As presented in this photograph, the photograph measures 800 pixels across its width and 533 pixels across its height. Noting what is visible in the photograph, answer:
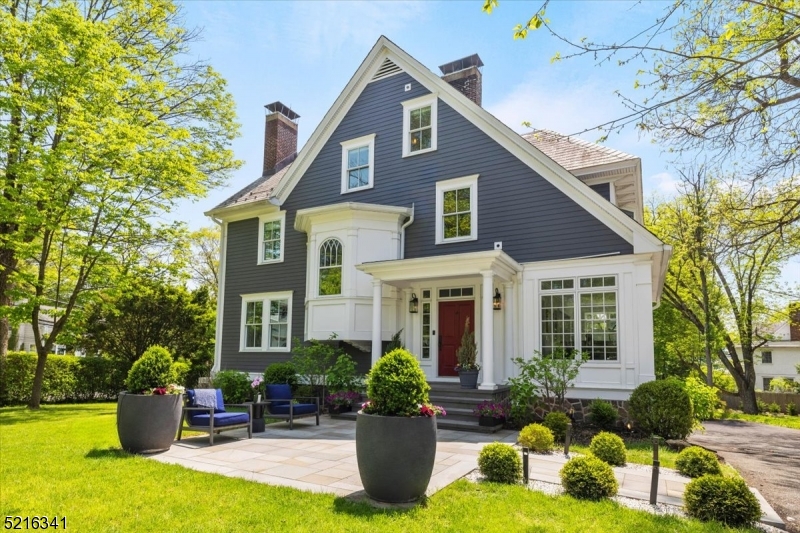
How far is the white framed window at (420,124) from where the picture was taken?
13164mm

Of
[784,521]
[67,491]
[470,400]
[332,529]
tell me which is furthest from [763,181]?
[67,491]

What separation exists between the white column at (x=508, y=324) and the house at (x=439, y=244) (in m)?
0.03

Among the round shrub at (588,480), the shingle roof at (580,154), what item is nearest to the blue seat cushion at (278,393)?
the round shrub at (588,480)

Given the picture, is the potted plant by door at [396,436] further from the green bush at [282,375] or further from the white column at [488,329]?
the green bush at [282,375]

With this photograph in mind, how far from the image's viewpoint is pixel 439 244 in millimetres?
12531

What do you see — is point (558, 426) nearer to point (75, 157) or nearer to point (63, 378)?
point (75, 157)

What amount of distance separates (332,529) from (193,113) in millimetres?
18274

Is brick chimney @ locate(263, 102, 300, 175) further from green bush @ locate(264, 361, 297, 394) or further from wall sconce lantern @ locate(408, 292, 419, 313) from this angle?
wall sconce lantern @ locate(408, 292, 419, 313)

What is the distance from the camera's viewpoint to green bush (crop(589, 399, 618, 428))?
9.47 metres

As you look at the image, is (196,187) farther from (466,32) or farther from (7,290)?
(466,32)

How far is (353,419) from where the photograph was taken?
10.9 metres

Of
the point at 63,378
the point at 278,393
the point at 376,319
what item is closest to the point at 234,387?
the point at 278,393

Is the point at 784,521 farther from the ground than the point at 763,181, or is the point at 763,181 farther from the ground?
the point at 763,181

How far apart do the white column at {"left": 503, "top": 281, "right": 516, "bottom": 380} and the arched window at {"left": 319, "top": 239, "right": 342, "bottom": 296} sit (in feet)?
13.8
